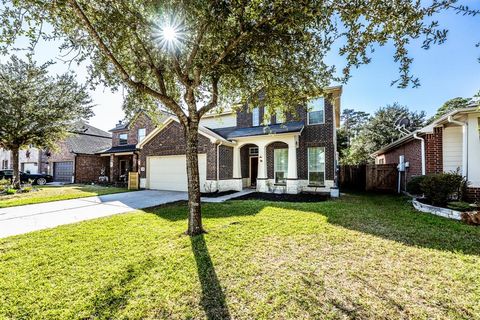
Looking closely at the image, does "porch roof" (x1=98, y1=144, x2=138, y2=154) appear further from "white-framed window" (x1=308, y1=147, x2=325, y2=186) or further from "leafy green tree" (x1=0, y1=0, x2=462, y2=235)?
"white-framed window" (x1=308, y1=147, x2=325, y2=186)

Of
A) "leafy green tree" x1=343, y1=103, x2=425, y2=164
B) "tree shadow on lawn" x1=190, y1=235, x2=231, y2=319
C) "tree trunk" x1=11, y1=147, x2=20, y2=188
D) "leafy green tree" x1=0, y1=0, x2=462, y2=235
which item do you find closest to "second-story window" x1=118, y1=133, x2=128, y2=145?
"tree trunk" x1=11, y1=147, x2=20, y2=188

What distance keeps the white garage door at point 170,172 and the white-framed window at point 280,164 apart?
451 cm

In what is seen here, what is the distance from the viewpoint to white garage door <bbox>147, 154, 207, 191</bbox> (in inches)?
549

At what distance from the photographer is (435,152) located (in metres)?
9.17

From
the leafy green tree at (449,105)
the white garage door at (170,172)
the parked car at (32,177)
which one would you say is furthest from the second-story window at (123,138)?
the leafy green tree at (449,105)

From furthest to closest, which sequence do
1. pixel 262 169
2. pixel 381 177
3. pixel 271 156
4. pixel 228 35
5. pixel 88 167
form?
1. pixel 88 167
2. pixel 381 177
3. pixel 271 156
4. pixel 262 169
5. pixel 228 35

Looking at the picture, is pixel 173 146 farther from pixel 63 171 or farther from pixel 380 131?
pixel 380 131

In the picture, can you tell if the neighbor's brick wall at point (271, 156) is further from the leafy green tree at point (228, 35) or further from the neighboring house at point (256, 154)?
the leafy green tree at point (228, 35)

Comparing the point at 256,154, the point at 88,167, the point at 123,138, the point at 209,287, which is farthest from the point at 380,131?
the point at 88,167

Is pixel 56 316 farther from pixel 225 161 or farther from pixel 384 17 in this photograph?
pixel 225 161

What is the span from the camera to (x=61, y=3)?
A: 4.45m

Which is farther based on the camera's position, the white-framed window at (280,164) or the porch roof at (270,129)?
the white-framed window at (280,164)

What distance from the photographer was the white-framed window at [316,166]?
42.7 feet

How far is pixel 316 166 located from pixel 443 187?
6.17 meters
